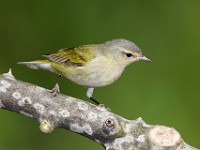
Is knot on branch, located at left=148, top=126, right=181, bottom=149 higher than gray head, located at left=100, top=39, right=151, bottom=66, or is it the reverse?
gray head, located at left=100, top=39, right=151, bottom=66

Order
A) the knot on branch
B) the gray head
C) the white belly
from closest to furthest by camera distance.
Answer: the knot on branch, the white belly, the gray head

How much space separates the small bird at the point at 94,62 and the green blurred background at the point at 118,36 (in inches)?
16.2

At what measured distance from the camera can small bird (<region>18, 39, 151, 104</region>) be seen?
3438mm

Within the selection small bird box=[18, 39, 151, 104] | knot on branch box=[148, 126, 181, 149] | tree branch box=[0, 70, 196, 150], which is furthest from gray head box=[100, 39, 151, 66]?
knot on branch box=[148, 126, 181, 149]

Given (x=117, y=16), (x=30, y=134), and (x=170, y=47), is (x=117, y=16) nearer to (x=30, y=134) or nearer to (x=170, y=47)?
(x=170, y=47)

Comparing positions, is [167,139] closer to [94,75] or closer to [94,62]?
[94,75]

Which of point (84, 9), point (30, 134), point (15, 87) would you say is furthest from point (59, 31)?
point (15, 87)

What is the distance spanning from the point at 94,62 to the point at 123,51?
20cm

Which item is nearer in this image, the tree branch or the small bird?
the tree branch

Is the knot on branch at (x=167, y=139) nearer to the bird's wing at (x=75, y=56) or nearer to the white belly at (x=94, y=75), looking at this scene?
the white belly at (x=94, y=75)

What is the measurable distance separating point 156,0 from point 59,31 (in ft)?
2.54

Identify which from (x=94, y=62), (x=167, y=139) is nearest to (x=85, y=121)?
(x=167, y=139)

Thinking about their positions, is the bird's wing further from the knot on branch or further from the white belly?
the knot on branch

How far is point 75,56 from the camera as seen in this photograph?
140 inches
